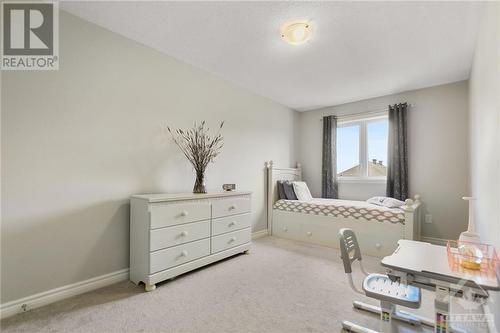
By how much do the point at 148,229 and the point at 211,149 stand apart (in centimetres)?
127

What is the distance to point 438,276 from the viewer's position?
1.01 meters

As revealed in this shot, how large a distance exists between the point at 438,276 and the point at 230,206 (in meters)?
1.98

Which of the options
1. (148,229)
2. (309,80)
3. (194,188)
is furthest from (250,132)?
(148,229)

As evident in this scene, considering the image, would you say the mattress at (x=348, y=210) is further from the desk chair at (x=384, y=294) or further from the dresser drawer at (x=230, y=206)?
the desk chair at (x=384, y=294)

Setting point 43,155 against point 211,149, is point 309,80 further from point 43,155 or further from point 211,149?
point 43,155

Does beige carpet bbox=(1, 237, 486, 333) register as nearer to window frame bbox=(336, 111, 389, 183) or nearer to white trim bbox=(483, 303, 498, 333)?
white trim bbox=(483, 303, 498, 333)

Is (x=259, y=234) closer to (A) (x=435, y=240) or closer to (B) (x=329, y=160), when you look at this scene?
(B) (x=329, y=160)

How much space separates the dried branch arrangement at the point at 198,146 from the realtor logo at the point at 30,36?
3.63 ft

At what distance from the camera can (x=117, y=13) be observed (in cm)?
187

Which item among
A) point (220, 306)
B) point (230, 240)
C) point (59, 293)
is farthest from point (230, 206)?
point (59, 293)

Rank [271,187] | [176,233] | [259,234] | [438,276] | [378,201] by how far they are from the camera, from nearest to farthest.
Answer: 1. [438,276]
2. [176,233]
3. [378,201]
4. [259,234]
5. [271,187]

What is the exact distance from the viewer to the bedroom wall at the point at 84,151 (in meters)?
1.64

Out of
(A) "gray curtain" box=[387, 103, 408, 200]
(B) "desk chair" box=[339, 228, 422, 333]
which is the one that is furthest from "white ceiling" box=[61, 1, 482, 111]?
(B) "desk chair" box=[339, 228, 422, 333]

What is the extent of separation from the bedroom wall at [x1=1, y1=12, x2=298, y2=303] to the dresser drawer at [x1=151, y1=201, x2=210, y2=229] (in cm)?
43
